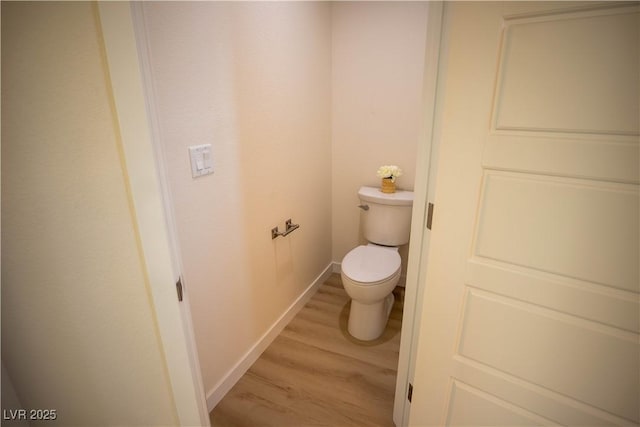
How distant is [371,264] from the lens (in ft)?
6.67

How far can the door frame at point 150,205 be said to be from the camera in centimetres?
72

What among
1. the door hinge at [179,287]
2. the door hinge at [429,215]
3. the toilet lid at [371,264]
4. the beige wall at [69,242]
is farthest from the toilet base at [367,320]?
the door hinge at [179,287]

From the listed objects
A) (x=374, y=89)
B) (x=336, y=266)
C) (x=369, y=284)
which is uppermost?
(x=374, y=89)

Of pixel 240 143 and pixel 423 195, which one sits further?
pixel 240 143

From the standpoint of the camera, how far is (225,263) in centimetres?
158

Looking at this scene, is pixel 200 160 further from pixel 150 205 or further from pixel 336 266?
pixel 336 266

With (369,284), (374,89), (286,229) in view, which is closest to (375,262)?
(369,284)

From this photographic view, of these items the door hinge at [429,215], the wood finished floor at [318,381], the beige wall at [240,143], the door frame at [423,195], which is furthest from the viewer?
the wood finished floor at [318,381]

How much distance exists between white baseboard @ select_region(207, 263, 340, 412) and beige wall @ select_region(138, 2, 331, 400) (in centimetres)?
3

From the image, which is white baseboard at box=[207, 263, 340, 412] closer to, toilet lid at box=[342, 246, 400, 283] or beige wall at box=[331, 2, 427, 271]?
toilet lid at box=[342, 246, 400, 283]

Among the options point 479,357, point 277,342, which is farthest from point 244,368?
point 479,357

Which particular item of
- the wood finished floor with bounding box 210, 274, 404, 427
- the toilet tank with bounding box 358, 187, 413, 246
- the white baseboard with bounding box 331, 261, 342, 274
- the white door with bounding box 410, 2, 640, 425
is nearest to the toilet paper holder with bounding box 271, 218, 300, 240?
the toilet tank with bounding box 358, 187, 413, 246

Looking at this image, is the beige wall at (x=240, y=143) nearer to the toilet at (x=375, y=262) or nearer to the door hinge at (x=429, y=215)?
the toilet at (x=375, y=262)

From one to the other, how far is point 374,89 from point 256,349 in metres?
1.81
